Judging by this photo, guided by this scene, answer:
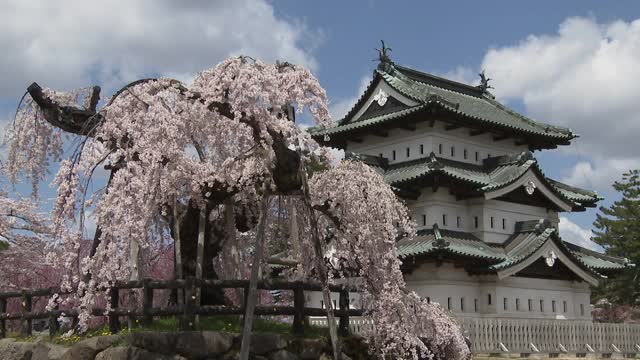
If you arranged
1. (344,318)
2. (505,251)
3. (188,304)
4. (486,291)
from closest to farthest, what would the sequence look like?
(188,304) < (344,318) < (486,291) < (505,251)

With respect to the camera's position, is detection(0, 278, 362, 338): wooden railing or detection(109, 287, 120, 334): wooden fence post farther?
detection(109, 287, 120, 334): wooden fence post

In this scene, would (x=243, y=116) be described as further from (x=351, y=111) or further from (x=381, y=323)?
(x=351, y=111)

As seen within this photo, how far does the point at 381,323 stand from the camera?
649 inches

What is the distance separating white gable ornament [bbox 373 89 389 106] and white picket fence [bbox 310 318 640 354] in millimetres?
10558

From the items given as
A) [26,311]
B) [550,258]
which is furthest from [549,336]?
[26,311]

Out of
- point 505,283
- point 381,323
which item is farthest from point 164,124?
Result: point 505,283

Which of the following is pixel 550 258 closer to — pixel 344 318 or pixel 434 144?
pixel 434 144

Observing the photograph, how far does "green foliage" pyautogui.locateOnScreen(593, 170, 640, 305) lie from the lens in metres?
49.0

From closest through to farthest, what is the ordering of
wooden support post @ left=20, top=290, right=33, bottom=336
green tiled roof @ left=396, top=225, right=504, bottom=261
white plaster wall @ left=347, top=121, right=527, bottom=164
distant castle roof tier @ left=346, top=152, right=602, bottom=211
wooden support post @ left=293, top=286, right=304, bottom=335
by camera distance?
wooden support post @ left=293, top=286, right=304, bottom=335, wooden support post @ left=20, top=290, right=33, bottom=336, green tiled roof @ left=396, top=225, right=504, bottom=261, distant castle roof tier @ left=346, top=152, right=602, bottom=211, white plaster wall @ left=347, top=121, right=527, bottom=164

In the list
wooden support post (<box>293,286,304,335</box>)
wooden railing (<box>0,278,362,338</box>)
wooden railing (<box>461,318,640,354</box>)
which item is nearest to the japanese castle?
wooden railing (<box>461,318,640,354</box>)

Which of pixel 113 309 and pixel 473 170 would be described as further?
pixel 473 170

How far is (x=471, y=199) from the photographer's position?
102 ft

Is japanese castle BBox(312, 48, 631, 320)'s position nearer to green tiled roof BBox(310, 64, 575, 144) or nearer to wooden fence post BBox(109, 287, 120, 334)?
green tiled roof BBox(310, 64, 575, 144)

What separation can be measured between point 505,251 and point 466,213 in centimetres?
234
